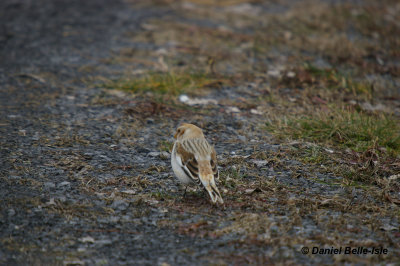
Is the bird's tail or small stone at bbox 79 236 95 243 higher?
the bird's tail

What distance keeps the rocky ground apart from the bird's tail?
0.11m

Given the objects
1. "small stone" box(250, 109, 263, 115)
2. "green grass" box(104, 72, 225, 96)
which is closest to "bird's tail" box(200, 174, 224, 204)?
"small stone" box(250, 109, 263, 115)

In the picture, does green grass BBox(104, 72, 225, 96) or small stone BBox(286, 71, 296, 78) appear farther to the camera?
small stone BBox(286, 71, 296, 78)

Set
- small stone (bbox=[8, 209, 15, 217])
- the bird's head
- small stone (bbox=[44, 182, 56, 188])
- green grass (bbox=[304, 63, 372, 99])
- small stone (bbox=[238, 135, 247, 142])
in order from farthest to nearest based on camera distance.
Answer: green grass (bbox=[304, 63, 372, 99]) < small stone (bbox=[238, 135, 247, 142]) < the bird's head < small stone (bbox=[44, 182, 56, 188]) < small stone (bbox=[8, 209, 15, 217])

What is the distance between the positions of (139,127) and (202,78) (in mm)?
1956

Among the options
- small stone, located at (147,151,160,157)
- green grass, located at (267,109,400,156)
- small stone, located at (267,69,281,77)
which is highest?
green grass, located at (267,109,400,156)

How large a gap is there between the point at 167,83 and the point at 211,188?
347 centimetres

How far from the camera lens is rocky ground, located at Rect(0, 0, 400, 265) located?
3.94 m

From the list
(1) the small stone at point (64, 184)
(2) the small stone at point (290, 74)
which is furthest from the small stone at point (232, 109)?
(1) the small stone at point (64, 184)

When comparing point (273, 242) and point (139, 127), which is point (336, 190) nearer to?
point (273, 242)

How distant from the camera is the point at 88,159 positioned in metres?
5.37

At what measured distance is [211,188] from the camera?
4469 millimetres

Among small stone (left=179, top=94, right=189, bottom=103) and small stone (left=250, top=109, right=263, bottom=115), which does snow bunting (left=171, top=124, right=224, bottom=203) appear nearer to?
small stone (left=250, top=109, right=263, bottom=115)

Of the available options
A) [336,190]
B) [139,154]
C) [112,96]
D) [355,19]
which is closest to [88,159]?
[139,154]
